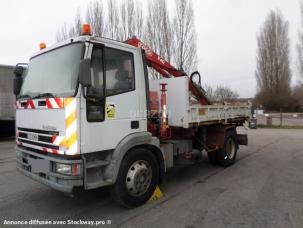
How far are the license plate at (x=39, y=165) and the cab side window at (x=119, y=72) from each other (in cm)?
132

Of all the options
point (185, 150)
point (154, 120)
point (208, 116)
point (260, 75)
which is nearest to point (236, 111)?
point (208, 116)

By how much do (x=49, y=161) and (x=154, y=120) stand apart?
2.05m

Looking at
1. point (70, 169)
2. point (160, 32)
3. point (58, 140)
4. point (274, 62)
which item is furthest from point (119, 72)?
point (274, 62)

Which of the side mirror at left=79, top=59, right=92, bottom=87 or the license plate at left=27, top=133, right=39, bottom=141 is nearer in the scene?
the side mirror at left=79, top=59, right=92, bottom=87

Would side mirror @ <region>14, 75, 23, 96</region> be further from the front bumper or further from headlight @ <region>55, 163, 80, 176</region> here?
headlight @ <region>55, 163, 80, 176</region>

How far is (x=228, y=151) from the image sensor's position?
710 centimetres

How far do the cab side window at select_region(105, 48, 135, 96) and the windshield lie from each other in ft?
1.61

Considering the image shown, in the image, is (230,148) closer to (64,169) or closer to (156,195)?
(156,195)

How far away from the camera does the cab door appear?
3.52 meters

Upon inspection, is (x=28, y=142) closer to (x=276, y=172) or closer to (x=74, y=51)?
(x=74, y=51)

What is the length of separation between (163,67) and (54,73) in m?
2.52

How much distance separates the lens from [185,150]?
18.3 feet

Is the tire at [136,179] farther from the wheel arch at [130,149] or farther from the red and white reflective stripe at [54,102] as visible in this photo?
the red and white reflective stripe at [54,102]

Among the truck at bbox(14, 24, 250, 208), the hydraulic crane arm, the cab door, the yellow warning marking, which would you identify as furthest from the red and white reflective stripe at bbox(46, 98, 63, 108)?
the yellow warning marking
